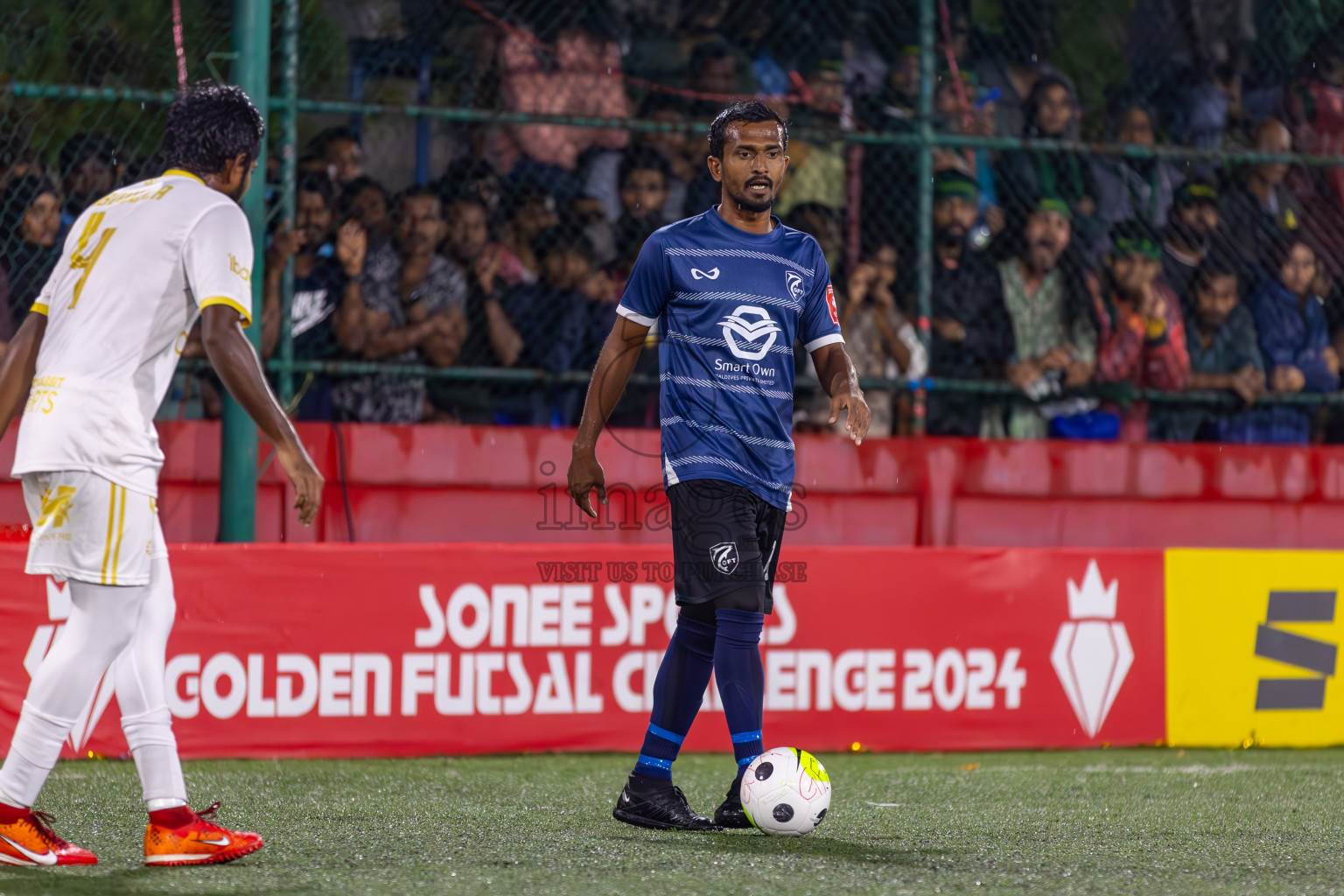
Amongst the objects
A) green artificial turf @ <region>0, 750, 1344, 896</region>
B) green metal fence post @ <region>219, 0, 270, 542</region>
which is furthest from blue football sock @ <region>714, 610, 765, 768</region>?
green metal fence post @ <region>219, 0, 270, 542</region>

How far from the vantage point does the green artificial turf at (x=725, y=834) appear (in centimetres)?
378

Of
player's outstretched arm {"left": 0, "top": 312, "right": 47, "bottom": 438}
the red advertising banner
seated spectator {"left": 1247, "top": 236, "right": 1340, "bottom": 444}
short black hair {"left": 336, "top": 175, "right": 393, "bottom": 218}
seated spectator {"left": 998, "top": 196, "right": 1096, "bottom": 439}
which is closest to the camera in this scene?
player's outstretched arm {"left": 0, "top": 312, "right": 47, "bottom": 438}

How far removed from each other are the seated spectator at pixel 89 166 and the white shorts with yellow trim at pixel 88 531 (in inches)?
139

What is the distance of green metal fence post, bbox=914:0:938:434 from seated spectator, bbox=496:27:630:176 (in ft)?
4.61

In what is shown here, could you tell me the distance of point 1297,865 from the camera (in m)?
4.17

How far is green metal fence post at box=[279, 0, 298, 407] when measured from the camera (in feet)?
23.1

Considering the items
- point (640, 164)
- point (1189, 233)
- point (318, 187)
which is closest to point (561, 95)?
point (640, 164)

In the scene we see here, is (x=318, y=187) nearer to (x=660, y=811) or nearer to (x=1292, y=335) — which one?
(x=660, y=811)

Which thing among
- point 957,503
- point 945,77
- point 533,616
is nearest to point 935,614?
point 957,503

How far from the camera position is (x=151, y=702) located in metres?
3.95

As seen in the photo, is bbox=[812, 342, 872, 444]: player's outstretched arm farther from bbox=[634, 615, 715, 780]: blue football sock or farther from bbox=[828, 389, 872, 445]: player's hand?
bbox=[634, 615, 715, 780]: blue football sock

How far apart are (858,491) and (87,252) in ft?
14.5

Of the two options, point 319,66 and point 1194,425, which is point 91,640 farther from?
point 1194,425

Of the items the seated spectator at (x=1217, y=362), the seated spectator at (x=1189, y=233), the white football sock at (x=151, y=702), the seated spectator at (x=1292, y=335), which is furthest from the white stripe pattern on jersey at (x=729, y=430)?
the seated spectator at (x=1292, y=335)
